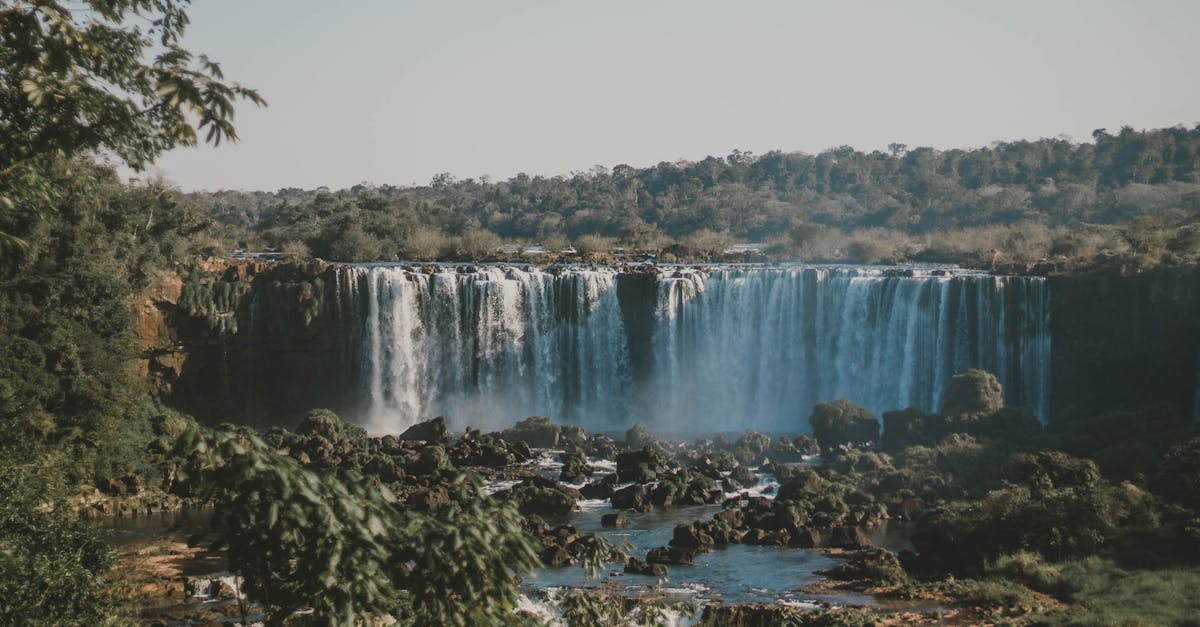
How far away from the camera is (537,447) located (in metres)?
36.0

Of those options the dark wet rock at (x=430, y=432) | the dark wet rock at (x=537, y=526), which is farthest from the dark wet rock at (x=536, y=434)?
the dark wet rock at (x=537, y=526)

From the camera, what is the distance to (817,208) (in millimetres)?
82812

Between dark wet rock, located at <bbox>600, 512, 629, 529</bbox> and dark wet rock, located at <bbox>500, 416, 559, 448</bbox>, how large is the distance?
995 centimetres

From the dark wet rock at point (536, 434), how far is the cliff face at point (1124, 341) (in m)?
15.5

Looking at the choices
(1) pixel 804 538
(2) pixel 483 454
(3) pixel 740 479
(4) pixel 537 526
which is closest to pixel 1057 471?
(1) pixel 804 538

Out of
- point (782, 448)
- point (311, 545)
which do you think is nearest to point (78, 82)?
point (311, 545)

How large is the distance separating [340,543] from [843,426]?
29.7 metres

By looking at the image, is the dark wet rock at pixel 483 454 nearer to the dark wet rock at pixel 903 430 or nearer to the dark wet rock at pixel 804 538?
the dark wet rock at pixel 903 430

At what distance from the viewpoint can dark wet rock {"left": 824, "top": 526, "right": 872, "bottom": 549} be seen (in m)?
24.0

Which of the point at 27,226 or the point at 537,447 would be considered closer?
the point at 27,226

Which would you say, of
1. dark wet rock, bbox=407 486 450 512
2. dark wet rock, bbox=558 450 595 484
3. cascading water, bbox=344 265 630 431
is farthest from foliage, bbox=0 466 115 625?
cascading water, bbox=344 265 630 431

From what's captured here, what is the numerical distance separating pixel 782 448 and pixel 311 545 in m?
28.8

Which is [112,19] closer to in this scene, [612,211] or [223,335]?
[223,335]

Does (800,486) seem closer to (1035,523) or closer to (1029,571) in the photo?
(1035,523)
